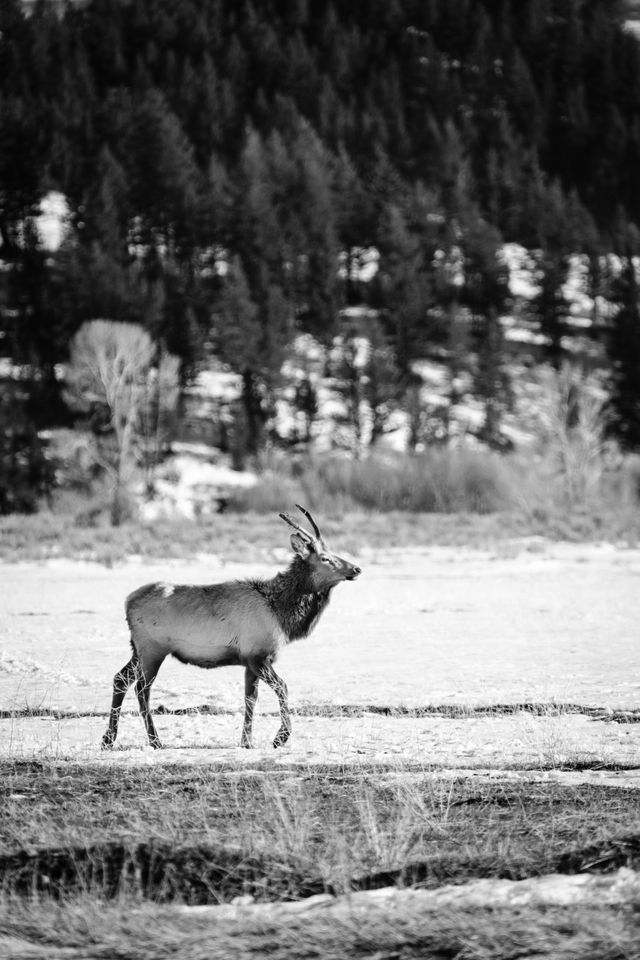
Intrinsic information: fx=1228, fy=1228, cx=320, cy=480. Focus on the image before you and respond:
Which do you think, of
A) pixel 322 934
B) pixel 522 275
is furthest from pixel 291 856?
pixel 522 275

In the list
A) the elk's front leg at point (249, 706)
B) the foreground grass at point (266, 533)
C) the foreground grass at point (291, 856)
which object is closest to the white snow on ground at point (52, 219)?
the foreground grass at point (266, 533)

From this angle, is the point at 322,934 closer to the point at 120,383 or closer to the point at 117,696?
the point at 117,696

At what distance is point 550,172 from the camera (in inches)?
3750

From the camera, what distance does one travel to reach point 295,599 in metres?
9.70

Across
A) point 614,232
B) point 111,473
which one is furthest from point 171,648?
point 614,232

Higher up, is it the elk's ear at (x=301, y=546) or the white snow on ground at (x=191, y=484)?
the elk's ear at (x=301, y=546)

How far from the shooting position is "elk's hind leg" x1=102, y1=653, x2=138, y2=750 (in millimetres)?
8930

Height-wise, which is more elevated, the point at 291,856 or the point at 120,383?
the point at 120,383

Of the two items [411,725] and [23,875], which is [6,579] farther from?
[23,875]

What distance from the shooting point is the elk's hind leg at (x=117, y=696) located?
8.93 metres

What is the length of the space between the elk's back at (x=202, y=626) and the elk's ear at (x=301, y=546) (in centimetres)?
64

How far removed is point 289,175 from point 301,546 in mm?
63960

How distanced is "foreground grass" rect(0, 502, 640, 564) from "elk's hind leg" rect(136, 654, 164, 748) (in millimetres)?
19597

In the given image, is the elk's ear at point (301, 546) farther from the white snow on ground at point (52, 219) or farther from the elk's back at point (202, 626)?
the white snow on ground at point (52, 219)
